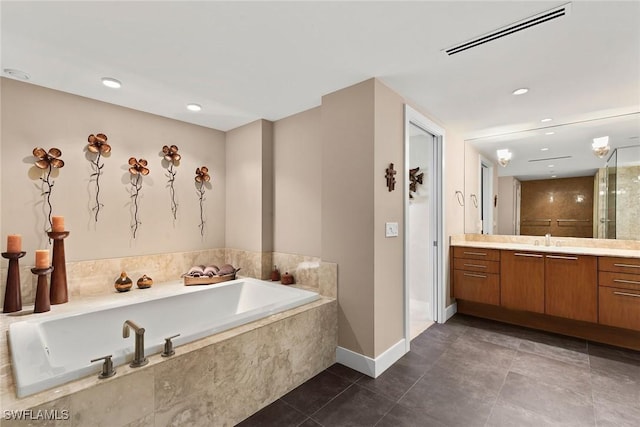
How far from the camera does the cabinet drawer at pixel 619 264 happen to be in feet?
8.11

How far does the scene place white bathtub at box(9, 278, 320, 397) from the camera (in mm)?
1312

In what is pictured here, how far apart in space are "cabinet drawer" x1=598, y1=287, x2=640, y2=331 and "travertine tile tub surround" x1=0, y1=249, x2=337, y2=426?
2496 millimetres

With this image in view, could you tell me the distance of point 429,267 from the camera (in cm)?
338

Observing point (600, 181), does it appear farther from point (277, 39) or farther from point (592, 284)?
point (277, 39)

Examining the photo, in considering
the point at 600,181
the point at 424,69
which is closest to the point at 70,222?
the point at 424,69

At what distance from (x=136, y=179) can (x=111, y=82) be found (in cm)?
95

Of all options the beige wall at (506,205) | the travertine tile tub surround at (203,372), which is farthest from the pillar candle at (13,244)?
the beige wall at (506,205)

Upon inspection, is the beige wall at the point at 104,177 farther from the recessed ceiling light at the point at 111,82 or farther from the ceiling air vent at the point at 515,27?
the ceiling air vent at the point at 515,27

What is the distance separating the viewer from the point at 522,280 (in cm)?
304

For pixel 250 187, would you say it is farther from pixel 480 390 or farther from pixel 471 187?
pixel 471 187

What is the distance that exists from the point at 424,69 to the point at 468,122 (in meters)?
1.45

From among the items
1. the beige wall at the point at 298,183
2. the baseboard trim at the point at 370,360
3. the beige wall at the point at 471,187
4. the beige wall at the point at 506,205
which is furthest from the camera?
the beige wall at the point at 471,187

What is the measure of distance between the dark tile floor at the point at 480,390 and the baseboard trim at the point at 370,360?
0.04m

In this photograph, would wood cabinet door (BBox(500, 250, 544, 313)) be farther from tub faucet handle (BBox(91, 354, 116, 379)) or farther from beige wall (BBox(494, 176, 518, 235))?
tub faucet handle (BBox(91, 354, 116, 379))
